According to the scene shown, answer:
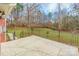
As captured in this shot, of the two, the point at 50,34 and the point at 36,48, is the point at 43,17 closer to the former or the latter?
the point at 50,34

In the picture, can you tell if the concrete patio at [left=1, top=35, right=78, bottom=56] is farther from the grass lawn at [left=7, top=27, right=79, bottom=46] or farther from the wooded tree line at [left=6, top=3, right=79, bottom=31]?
the wooded tree line at [left=6, top=3, right=79, bottom=31]

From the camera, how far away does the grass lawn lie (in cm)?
114

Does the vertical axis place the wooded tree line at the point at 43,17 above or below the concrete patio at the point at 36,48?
above

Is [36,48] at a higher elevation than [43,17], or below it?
below

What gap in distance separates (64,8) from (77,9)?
0.37 feet

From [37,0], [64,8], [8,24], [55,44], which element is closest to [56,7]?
[64,8]

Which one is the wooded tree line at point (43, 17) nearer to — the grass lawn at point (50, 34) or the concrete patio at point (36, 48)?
the grass lawn at point (50, 34)

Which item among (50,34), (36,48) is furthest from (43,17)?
(36,48)

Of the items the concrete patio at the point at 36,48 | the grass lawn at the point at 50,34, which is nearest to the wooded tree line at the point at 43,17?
the grass lawn at the point at 50,34

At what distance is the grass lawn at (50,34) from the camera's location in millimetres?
1141

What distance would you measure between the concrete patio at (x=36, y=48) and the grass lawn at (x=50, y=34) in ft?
0.12

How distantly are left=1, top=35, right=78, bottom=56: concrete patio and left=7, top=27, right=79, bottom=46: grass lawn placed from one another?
0.12ft

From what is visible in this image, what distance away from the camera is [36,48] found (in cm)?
114

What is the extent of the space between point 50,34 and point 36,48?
0.17 meters
